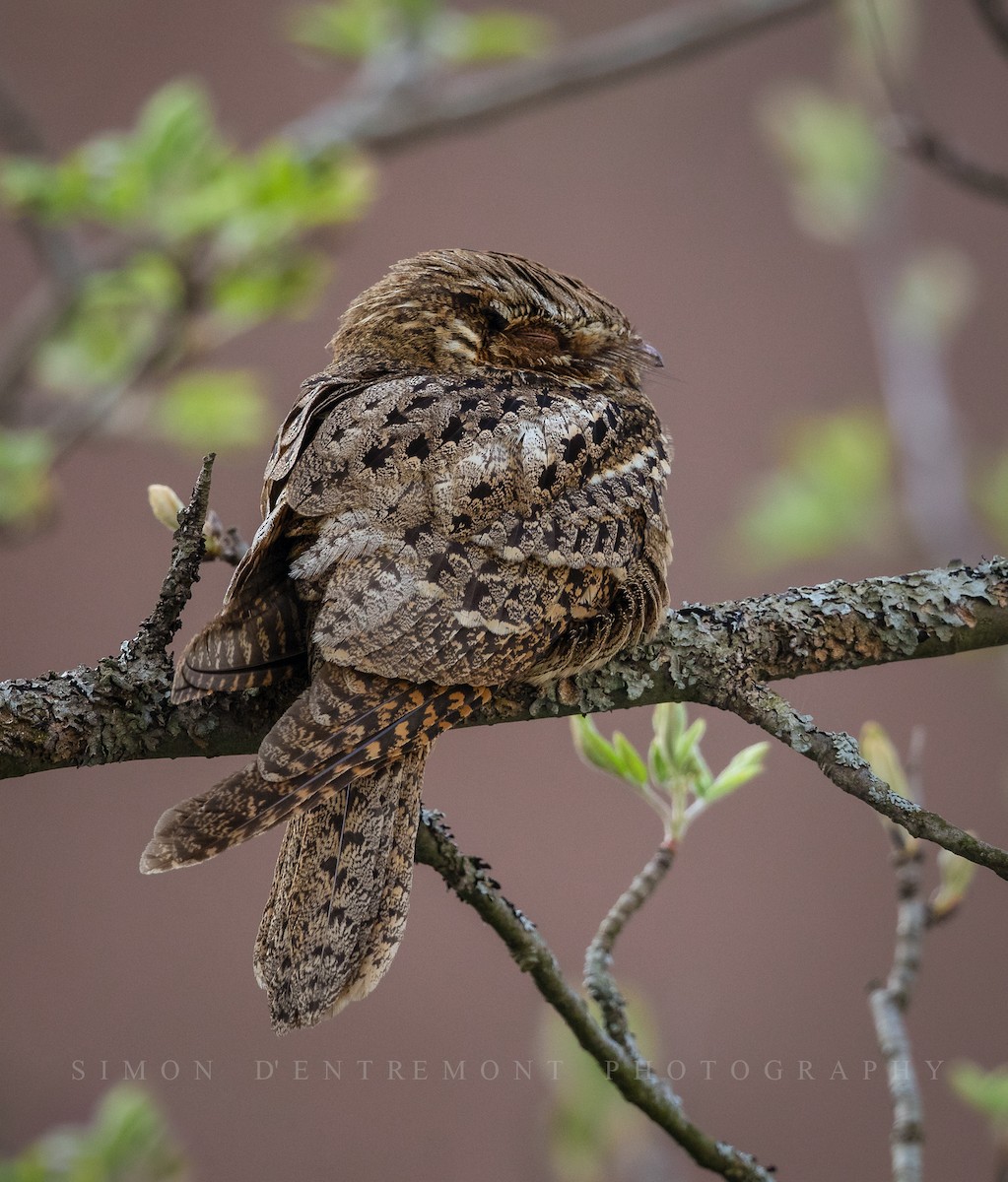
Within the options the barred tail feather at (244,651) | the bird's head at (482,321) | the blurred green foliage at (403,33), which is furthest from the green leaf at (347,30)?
the barred tail feather at (244,651)

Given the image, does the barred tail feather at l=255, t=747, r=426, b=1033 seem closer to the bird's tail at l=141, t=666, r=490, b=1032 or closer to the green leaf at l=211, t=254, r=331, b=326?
the bird's tail at l=141, t=666, r=490, b=1032

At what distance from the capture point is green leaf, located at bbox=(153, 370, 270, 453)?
1.92m

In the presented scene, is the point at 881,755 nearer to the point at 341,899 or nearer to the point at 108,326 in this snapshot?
the point at 341,899

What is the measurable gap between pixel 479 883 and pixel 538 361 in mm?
708

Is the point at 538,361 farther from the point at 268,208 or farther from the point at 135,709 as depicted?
the point at 135,709

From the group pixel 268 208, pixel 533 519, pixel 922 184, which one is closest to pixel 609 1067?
pixel 533 519

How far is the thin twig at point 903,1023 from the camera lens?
126 centimetres

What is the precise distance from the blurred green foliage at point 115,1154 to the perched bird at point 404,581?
28 cm

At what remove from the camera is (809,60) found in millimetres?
4141

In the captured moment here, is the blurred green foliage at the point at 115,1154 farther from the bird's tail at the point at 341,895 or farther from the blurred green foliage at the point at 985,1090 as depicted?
the blurred green foliage at the point at 985,1090

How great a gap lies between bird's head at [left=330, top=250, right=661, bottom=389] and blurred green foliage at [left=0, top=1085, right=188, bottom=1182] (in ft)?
3.23

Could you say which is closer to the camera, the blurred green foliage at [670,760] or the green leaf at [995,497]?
the blurred green foliage at [670,760]

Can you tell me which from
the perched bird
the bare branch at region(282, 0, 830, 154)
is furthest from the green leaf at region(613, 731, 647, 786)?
the bare branch at region(282, 0, 830, 154)

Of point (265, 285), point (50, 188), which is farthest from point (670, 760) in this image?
point (50, 188)
